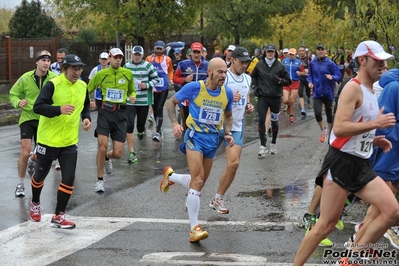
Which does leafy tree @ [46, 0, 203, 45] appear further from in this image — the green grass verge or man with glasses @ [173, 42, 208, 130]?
man with glasses @ [173, 42, 208, 130]

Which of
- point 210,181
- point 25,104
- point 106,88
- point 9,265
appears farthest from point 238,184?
point 9,265

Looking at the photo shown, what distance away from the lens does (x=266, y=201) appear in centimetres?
1012

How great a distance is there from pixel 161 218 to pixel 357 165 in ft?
11.1

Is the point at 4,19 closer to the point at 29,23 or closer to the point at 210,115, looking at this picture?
the point at 29,23

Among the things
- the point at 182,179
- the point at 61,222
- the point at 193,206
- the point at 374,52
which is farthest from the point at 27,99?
the point at 374,52

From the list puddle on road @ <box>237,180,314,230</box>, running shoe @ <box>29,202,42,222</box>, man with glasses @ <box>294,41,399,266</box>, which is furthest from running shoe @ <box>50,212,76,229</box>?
man with glasses @ <box>294,41,399,266</box>

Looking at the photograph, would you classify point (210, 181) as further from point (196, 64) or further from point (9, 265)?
point (9, 265)

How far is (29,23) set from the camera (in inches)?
1500

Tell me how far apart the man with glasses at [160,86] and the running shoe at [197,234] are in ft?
27.2

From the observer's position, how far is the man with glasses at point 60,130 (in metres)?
8.83

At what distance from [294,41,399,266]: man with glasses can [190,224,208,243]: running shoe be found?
5.66ft

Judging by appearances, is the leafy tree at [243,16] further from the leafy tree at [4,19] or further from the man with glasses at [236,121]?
the man with glasses at [236,121]

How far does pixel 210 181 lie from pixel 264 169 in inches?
56.2

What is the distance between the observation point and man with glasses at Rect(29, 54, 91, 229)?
8828 millimetres
